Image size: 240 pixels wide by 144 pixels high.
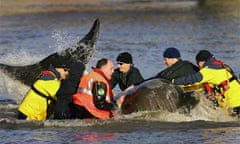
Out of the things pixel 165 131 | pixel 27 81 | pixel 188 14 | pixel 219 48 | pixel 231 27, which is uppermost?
pixel 188 14

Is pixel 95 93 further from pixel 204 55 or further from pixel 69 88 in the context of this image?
pixel 204 55

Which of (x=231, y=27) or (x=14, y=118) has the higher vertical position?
(x=231, y=27)

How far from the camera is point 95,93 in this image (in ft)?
45.6

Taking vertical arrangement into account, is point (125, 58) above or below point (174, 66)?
above

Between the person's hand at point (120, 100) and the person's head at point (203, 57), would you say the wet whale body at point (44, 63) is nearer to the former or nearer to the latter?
the person's hand at point (120, 100)

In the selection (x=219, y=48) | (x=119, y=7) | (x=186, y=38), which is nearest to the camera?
(x=219, y=48)

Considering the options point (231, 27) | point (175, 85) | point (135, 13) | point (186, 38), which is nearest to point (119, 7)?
point (135, 13)

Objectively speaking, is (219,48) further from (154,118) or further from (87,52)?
(154,118)

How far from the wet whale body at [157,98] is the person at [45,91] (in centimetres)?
123

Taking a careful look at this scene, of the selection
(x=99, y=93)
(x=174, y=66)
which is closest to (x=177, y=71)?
(x=174, y=66)

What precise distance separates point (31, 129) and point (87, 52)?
15.5 feet

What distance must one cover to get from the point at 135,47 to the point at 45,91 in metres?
16.8

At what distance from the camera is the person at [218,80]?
14.6 m

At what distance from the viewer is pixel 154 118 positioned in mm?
14617
